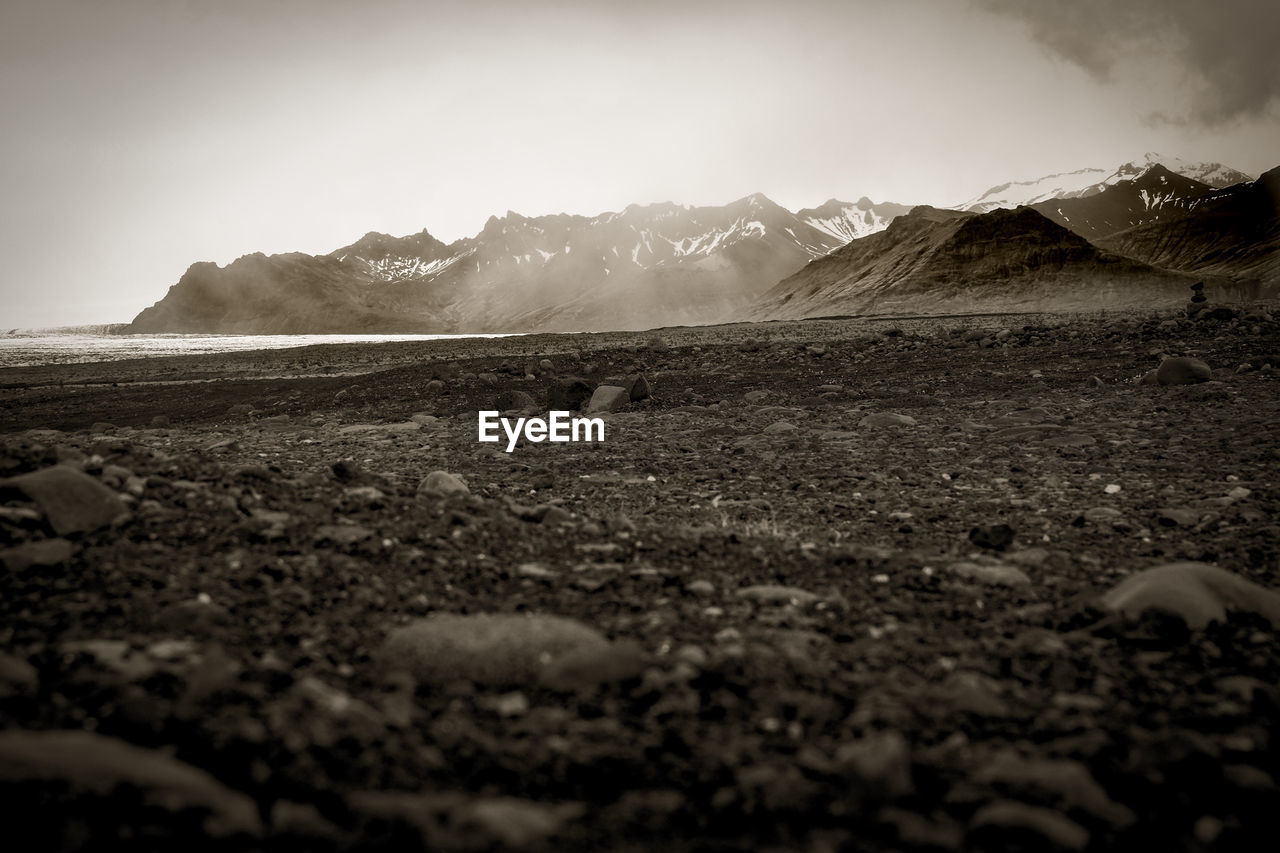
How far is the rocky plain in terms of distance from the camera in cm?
200

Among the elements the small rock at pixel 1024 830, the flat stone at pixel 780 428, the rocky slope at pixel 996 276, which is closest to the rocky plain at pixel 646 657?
the small rock at pixel 1024 830

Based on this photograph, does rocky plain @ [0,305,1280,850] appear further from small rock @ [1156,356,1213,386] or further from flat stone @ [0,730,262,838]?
small rock @ [1156,356,1213,386]

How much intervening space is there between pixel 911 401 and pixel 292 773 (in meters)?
11.9

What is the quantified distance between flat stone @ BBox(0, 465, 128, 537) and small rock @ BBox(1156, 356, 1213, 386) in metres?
14.2

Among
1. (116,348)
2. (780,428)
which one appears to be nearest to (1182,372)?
(780,428)

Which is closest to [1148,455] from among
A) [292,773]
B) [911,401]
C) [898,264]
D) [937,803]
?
[911,401]

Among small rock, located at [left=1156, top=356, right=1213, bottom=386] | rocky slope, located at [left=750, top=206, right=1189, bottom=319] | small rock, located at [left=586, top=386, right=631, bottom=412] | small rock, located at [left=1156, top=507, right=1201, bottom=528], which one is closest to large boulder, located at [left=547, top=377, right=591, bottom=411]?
small rock, located at [left=586, top=386, right=631, bottom=412]

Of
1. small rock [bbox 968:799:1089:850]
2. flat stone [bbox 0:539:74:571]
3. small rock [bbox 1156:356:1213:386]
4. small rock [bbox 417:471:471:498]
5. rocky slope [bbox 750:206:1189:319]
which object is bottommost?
small rock [bbox 968:799:1089:850]

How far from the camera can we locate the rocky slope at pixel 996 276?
74.1 meters

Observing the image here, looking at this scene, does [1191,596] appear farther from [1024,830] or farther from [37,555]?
[37,555]

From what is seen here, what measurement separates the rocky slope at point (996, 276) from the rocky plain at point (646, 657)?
7619cm

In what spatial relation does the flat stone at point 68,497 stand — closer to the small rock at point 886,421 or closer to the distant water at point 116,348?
the small rock at point 886,421

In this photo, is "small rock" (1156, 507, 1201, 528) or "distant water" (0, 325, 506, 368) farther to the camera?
"distant water" (0, 325, 506, 368)

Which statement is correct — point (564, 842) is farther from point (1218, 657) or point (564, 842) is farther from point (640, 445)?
point (640, 445)
